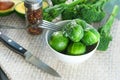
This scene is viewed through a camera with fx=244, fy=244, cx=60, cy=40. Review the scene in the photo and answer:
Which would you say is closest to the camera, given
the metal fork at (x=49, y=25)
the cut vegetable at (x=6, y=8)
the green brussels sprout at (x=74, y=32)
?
the green brussels sprout at (x=74, y=32)

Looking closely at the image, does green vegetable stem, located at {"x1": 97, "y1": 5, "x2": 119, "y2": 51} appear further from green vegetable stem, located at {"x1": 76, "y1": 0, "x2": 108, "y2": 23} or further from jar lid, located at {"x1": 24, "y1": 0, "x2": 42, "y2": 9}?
jar lid, located at {"x1": 24, "y1": 0, "x2": 42, "y2": 9}

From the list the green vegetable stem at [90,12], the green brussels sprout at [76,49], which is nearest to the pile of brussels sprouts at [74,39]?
the green brussels sprout at [76,49]

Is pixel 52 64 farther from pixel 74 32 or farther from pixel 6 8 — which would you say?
pixel 6 8

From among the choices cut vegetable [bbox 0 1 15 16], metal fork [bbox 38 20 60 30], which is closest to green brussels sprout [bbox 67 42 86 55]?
metal fork [bbox 38 20 60 30]

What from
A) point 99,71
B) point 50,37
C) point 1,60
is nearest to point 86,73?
point 99,71

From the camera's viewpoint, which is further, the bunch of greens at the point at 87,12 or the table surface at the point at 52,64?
the bunch of greens at the point at 87,12

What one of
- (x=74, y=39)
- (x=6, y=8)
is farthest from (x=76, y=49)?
(x=6, y=8)

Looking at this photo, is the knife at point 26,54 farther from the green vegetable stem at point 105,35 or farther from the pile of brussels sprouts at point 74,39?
the green vegetable stem at point 105,35
